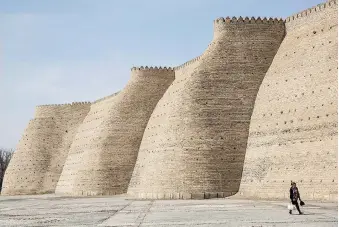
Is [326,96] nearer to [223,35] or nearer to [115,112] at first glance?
[223,35]

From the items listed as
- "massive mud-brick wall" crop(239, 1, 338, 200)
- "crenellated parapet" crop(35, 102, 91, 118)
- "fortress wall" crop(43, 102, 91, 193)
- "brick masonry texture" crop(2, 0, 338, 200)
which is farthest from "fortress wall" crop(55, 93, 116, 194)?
"massive mud-brick wall" crop(239, 1, 338, 200)

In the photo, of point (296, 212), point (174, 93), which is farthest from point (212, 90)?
point (296, 212)

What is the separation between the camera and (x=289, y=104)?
33281 mm

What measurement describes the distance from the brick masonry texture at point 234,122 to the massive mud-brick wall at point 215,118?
0.22 ft

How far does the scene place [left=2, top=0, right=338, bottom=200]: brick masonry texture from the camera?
1219 inches

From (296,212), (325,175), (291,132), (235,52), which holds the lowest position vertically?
(296,212)

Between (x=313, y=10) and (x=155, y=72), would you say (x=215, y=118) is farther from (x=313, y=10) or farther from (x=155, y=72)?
(x=155, y=72)

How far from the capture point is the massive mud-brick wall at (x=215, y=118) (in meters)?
35.5

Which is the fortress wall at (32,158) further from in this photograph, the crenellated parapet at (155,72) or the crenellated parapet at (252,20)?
the crenellated parapet at (252,20)

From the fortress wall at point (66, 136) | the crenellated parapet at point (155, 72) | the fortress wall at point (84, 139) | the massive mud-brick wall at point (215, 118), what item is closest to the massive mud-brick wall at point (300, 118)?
the massive mud-brick wall at point (215, 118)

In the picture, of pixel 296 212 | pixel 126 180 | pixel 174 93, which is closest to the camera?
pixel 296 212

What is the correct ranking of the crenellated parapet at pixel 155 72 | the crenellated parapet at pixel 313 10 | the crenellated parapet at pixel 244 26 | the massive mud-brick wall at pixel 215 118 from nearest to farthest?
the crenellated parapet at pixel 313 10
the massive mud-brick wall at pixel 215 118
the crenellated parapet at pixel 244 26
the crenellated parapet at pixel 155 72

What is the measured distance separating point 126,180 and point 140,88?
8.34 m

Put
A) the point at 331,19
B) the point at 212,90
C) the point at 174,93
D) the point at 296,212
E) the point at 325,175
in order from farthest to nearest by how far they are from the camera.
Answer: the point at 174,93, the point at 212,90, the point at 331,19, the point at 325,175, the point at 296,212
